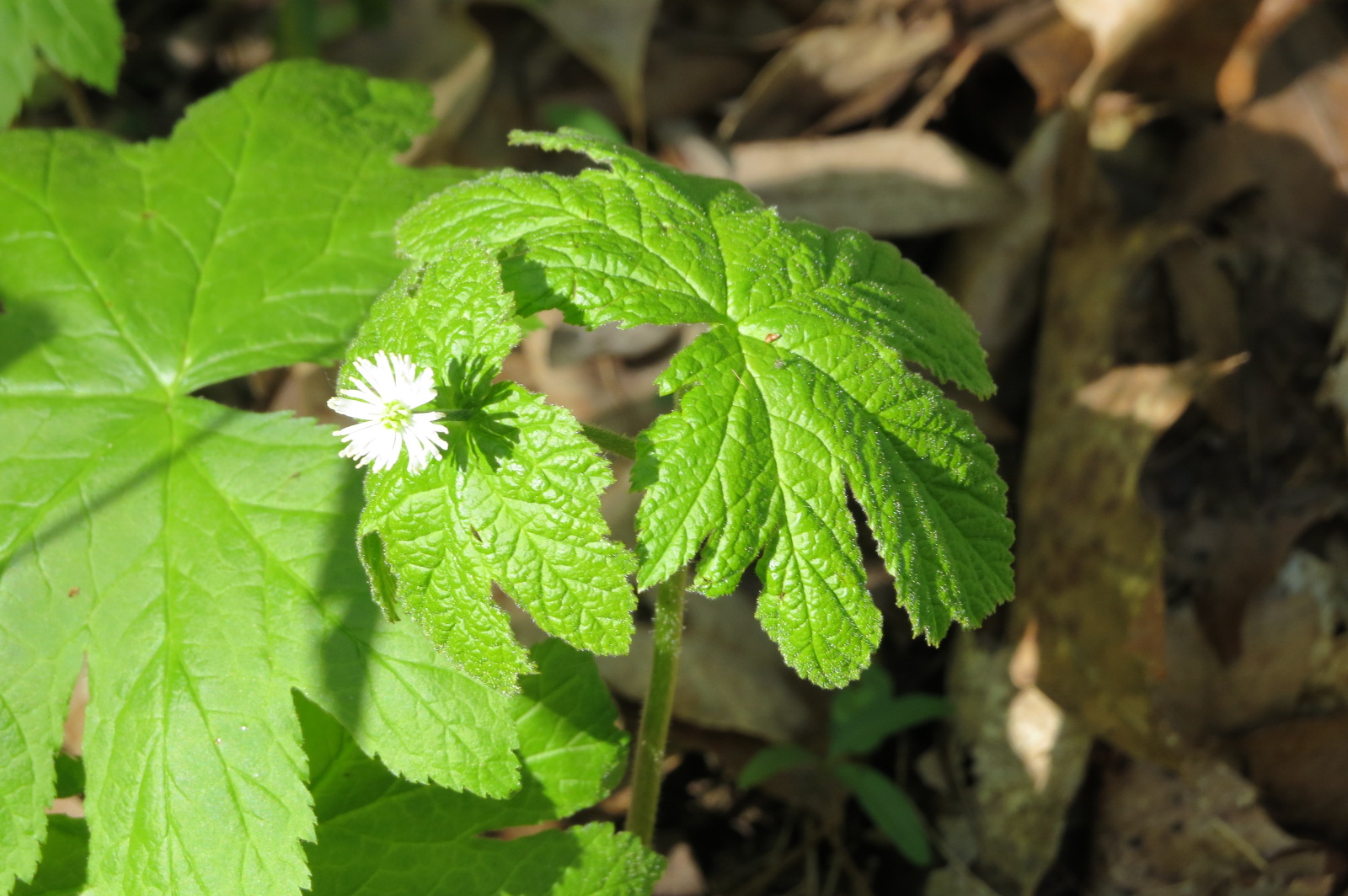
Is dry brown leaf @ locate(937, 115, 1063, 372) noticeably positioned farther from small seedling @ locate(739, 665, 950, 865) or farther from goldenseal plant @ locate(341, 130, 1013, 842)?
goldenseal plant @ locate(341, 130, 1013, 842)

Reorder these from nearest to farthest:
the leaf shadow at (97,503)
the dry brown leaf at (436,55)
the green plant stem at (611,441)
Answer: the green plant stem at (611,441) → the leaf shadow at (97,503) → the dry brown leaf at (436,55)

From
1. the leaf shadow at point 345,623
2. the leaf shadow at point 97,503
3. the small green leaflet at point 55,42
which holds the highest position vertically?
the small green leaflet at point 55,42

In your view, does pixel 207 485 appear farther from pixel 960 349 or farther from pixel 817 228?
pixel 960 349

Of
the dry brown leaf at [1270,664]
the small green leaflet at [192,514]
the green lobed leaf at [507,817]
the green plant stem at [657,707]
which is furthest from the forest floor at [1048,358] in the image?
the small green leaflet at [192,514]

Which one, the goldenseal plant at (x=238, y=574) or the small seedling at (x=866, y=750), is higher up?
the goldenseal plant at (x=238, y=574)

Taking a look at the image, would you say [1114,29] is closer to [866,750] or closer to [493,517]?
[866,750]

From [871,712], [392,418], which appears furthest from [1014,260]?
[392,418]

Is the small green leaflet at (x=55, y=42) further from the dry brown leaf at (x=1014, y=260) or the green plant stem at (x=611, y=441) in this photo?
the dry brown leaf at (x=1014, y=260)

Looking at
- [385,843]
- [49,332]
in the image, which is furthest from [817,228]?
[49,332]
